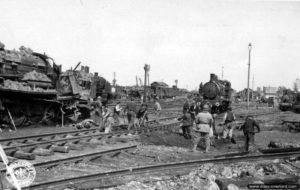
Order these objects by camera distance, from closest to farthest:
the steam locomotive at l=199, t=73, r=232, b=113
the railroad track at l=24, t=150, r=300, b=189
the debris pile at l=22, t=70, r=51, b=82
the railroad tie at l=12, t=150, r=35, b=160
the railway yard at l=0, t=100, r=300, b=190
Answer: the railroad track at l=24, t=150, r=300, b=189 < the railway yard at l=0, t=100, r=300, b=190 < the railroad tie at l=12, t=150, r=35, b=160 < the debris pile at l=22, t=70, r=51, b=82 < the steam locomotive at l=199, t=73, r=232, b=113

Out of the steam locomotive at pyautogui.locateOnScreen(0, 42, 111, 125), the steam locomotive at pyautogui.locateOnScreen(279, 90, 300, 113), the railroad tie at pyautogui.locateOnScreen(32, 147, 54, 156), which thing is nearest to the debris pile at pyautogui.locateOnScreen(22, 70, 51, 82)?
the steam locomotive at pyautogui.locateOnScreen(0, 42, 111, 125)

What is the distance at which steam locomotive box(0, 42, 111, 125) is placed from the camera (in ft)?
52.2

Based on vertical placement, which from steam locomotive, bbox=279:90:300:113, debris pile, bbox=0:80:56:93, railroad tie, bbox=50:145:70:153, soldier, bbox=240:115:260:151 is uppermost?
debris pile, bbox=0:80:56:93

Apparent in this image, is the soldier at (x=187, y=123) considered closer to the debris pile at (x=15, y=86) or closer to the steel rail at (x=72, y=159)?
the steel rail at (x=72, y=159)

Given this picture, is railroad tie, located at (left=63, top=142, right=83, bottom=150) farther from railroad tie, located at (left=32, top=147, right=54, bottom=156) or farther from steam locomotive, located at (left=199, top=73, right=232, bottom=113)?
steam locomotive, located at (left=199, top=73, right=232, bottom=113)

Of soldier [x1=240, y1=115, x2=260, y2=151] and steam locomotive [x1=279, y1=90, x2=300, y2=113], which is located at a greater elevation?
steam locomotive [x1=279, y1=90, x2=300, y2=113]

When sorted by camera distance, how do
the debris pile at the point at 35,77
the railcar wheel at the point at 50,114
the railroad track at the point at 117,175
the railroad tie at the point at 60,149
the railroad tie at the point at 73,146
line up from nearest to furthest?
the railroad track at the point at 117,175 < the railroad tie at the point at 60,149 < the railroad tie at the point at 73,146 < the debris pile at the point at 35,77 < the railcar wheel at the point at 50,114

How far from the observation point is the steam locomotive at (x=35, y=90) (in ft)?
52.2

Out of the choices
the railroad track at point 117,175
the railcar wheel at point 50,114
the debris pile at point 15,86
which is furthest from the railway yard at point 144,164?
the railcar wheel at point 50,114

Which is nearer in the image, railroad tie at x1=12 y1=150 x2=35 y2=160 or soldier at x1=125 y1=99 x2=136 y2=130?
railroad tie at x1=12 y1=150 x2=35 y2=160

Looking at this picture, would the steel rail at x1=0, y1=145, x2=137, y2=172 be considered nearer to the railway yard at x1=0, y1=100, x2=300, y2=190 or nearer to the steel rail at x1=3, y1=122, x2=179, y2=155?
the railway yard at x1=0, y1=100, x2=300, y2=190

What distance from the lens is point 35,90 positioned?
1667cm

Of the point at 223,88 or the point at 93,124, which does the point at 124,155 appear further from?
the point at 223,88

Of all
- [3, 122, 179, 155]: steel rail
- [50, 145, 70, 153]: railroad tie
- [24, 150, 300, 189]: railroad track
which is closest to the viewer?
[24, 150, 300, 189]: railroad track
